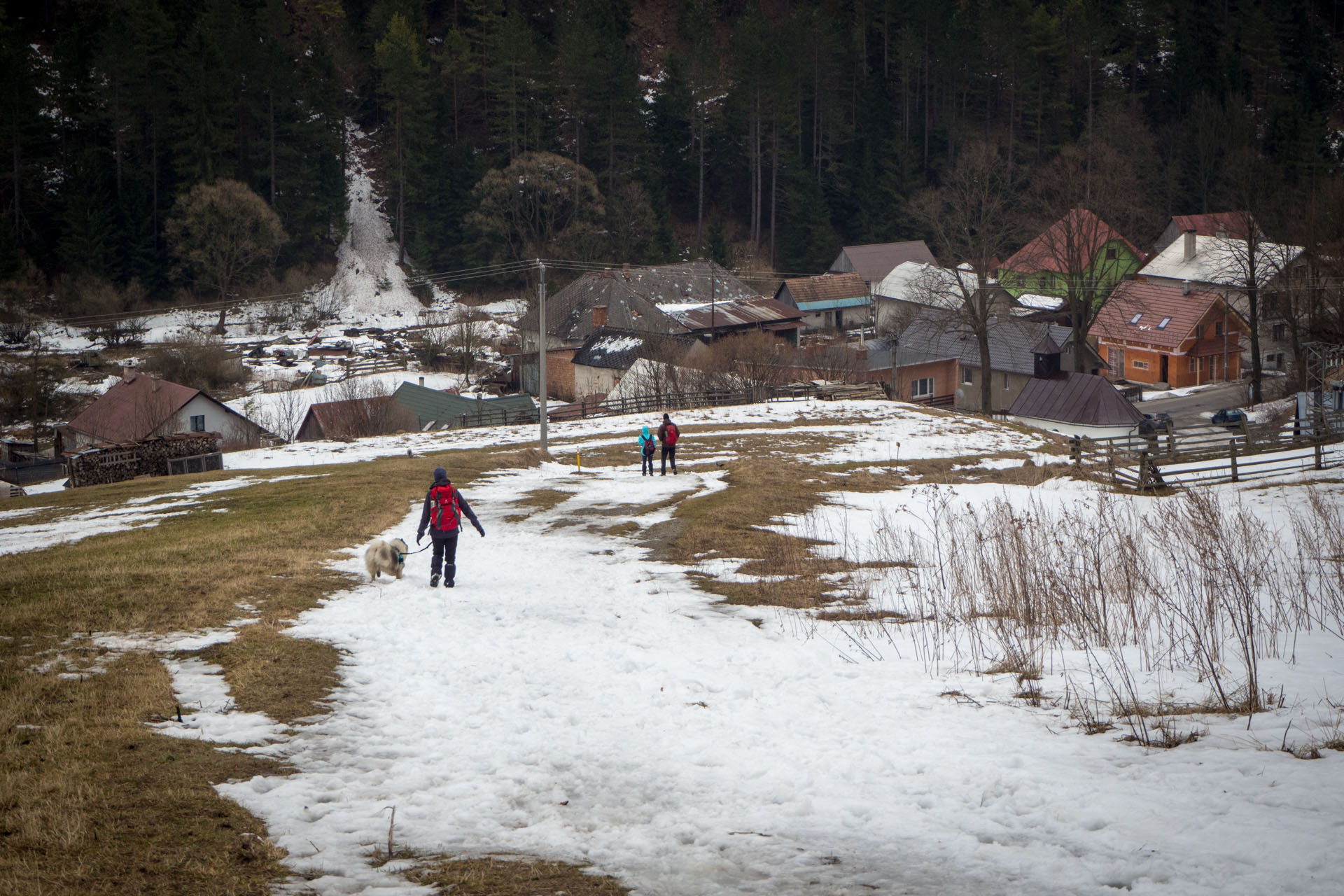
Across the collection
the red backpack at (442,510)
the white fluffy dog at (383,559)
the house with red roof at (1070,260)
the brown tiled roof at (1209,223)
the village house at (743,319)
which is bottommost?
the white fluffy dog at (383,559)

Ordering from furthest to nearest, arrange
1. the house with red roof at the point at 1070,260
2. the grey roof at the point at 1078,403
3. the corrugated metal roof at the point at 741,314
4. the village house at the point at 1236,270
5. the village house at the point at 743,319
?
the corrugated metal roof at the point at 741,314 → the village house at the point at 743,319 → the village house at the point at 1236,270 → the house with red roof at the point at 1070,260 → the grey roof at the point at 1078,403

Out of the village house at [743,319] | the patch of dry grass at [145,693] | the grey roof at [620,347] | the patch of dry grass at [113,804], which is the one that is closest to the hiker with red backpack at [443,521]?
the patch of dry grass at [145,693]

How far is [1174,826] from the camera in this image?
25.7 feet

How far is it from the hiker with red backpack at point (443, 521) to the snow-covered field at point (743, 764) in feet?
1.84

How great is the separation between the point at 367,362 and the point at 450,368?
5.28 metres

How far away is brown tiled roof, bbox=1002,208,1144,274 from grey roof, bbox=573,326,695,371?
69.0ft

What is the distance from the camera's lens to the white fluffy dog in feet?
56.0

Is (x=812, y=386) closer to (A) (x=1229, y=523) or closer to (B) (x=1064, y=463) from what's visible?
(B) (x=1064, y=463)

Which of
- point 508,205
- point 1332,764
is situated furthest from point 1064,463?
point 508,205

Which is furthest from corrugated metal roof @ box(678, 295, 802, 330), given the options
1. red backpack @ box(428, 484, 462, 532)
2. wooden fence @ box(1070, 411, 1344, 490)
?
red backpack @ box(428, 484, 462, 532)

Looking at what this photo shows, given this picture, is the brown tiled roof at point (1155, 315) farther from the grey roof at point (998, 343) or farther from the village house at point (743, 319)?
the village house at point (743, 319)

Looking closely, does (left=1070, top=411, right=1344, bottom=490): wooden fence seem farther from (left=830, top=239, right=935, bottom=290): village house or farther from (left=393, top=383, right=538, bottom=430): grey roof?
(left=830, top=239, right=935, bottom=290): village house

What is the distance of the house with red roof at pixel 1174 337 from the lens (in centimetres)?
6919

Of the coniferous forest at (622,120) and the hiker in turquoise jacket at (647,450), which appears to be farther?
the coniferous forest at (622,120)
